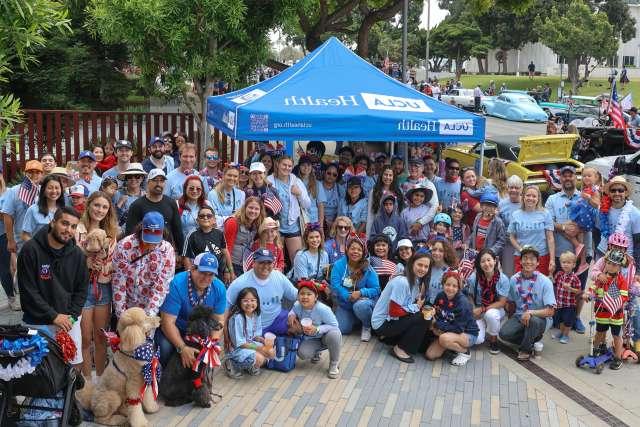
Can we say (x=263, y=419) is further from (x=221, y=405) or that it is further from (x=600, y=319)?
(x=600, y=319)

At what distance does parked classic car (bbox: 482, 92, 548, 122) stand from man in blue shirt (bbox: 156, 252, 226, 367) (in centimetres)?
3417

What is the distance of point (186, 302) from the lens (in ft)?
20.3

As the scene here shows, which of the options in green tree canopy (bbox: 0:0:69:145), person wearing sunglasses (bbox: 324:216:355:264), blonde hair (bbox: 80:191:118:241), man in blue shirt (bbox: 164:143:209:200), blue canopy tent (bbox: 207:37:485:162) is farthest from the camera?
blue canopy tent (bbox: 207:37:485:162)

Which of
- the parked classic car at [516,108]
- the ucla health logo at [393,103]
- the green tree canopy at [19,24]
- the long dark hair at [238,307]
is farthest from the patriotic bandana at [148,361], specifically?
the parked classic car at [516,108]

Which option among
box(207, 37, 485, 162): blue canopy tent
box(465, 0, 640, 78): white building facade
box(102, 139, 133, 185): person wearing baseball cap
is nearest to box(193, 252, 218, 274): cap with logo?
box(102, 139, 133, 185): person wearing baseball cap

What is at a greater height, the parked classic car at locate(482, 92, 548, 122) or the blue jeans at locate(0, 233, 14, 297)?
the parked classic car at locate(482, 92, 548, 122)

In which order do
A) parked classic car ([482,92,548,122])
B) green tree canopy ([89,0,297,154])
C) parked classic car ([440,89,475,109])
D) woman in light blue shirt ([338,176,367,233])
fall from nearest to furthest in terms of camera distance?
woman in light blue shirt ([338,176,367,233]) < green tree canopy ([89,0,297,154]) < parked classic car ([482,92,548,122]) < parked classic car ([440,89,475,109])

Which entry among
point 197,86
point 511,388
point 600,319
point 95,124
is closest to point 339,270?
point 511,388

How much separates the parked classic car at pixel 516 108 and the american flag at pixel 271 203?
31500 millimetres

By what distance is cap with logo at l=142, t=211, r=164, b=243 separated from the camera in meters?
5.87

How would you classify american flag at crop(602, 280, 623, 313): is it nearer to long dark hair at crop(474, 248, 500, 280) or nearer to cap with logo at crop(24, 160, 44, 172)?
long dark hair at crop(474, 248, 500, 280)

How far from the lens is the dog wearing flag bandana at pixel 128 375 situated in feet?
17.9

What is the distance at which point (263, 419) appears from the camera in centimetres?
596

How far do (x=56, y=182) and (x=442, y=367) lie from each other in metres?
4.26
